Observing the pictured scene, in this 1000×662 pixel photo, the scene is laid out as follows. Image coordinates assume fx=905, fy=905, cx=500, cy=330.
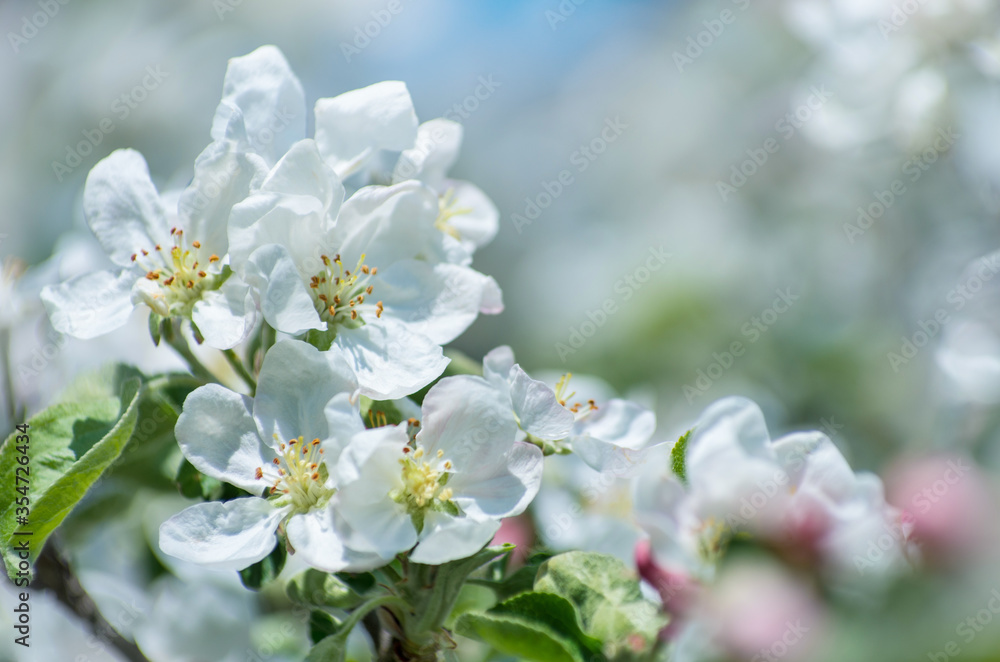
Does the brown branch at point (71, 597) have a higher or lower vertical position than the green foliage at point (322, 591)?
lower

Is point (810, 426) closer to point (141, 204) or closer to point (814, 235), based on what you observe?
point (814, 235)

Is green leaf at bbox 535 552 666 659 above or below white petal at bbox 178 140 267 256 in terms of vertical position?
below

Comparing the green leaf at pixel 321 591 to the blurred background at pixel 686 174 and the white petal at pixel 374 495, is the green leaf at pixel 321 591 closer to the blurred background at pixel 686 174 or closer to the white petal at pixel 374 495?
the white petal at pixel 374 495

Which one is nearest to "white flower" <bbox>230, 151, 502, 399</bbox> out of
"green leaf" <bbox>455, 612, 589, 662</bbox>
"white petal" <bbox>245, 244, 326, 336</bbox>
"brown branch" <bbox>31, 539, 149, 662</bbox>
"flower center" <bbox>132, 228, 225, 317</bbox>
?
"white petal" <bbox>245, 244, 326, 336</bbox>

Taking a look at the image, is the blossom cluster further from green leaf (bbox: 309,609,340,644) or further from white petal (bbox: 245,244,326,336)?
green leaf (bbox: 309,609,340,644)

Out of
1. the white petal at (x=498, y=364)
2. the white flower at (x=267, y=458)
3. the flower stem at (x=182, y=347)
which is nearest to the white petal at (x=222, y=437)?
the white flower at (x=267, y=458)
